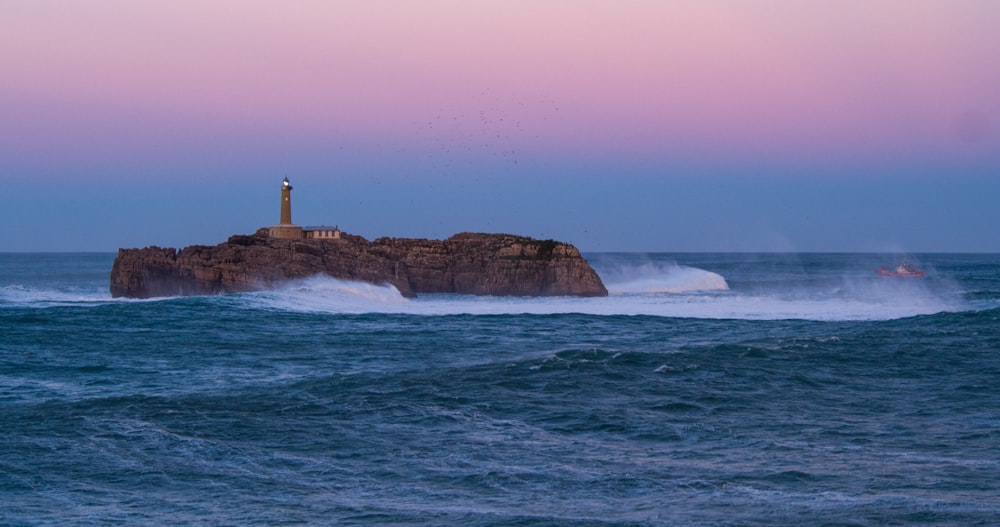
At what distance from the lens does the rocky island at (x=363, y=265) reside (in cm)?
5100

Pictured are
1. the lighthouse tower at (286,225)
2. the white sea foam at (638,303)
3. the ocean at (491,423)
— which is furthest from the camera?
the lighthouse tower at (286,225)

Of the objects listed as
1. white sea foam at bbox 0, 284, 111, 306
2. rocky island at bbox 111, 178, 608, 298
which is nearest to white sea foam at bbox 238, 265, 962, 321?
rocky island at bbox 111, 178, 608, 298

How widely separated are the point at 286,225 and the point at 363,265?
11867mm

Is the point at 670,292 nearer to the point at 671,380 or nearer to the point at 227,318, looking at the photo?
the point at 227,318

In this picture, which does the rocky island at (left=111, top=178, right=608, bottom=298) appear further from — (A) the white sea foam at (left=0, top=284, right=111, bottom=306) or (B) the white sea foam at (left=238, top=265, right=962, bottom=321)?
(A) the white sea foam at (left=0, top=284, right=111, bottom=306)

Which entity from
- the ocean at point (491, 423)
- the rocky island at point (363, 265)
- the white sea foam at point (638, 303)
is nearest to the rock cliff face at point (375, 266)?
the rocky island at point (363, 265)

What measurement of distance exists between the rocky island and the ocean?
15.7 meters

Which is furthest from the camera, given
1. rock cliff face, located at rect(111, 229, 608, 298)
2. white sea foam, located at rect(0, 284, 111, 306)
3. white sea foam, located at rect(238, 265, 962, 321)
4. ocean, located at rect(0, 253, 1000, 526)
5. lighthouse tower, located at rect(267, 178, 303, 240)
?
lighthouse tower, located at rect(267, 178, 303, 240)

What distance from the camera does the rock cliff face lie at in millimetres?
50969

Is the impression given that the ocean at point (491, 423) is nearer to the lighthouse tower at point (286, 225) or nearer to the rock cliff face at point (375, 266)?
the rock cliff face at point (375, 266)

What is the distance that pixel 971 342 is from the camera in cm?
2956

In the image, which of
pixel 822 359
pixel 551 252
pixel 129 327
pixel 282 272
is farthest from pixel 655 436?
pixel 551 252

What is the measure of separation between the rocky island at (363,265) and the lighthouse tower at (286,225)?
90 mm

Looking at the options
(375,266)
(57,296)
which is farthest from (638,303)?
(57,296)
